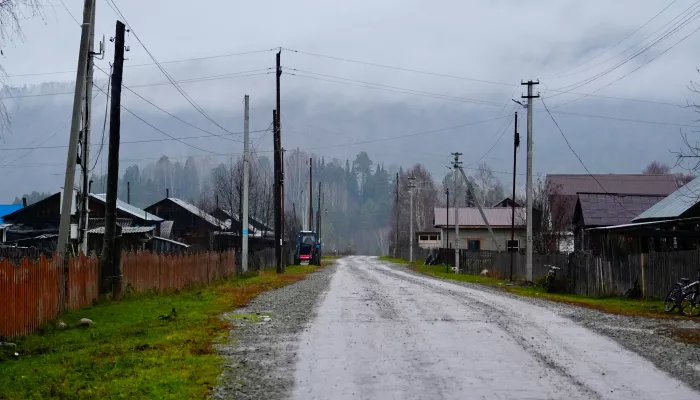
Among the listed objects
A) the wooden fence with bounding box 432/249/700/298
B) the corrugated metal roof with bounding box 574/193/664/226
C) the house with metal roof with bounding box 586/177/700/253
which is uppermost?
the corrugated metal roof with bounding box 574/193/664/226

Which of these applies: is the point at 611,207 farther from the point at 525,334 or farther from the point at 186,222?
the point at 186,222

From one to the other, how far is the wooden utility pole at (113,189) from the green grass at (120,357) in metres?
1.68

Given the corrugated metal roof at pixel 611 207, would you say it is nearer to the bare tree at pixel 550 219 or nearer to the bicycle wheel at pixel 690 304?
the bare tree at pixel 550 219

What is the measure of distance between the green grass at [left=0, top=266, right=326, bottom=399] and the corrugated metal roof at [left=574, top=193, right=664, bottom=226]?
1157 inches

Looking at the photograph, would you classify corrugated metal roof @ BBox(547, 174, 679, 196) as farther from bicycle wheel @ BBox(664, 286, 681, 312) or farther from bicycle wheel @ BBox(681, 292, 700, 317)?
bicycle wheel @ BBox(681, 292, 700, 317)

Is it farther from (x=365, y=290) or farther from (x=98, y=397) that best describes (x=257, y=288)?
(x=98, y=397)

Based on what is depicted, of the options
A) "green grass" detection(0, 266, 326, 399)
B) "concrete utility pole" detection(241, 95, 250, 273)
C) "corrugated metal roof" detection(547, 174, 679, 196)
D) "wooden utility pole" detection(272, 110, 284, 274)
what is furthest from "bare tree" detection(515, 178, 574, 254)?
"green grass" detection(0, 266, 326, 399)

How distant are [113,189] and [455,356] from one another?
1357 cm

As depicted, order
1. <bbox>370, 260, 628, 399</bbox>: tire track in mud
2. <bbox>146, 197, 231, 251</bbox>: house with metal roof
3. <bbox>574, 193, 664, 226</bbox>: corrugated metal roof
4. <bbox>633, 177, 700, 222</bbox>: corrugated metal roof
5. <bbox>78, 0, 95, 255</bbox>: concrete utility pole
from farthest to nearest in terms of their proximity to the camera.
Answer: <bbox>146, 197, 231, 251</bbox>: house with metal roof, <bbox>574, 193, 664, 226</bbox>: corrugated metal roof, <bbox>633, 177, 700, 222</bbox>: corrugated metal roof, <bbox>78, 0, 95, 255</bbox>: concrete utility pole, <bbox>370, 260, 628, 399</bbox>: tire track in mud

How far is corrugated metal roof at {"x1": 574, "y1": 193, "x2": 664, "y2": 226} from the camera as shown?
42.9m

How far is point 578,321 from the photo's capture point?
56.0 feet

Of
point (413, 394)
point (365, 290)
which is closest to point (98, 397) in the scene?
point (413, 394)

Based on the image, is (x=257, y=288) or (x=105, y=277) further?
(x=257, y=288)

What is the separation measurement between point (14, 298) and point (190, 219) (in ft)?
205
